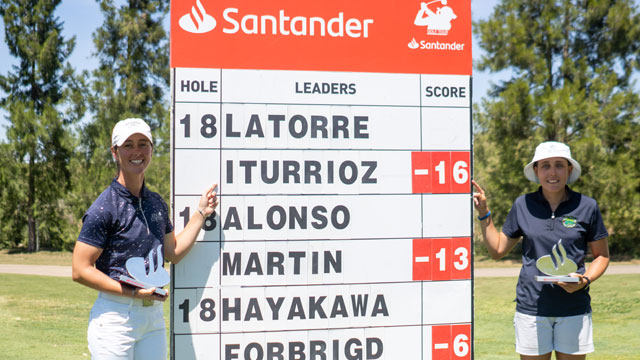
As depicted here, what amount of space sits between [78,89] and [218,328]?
2399 centimetres

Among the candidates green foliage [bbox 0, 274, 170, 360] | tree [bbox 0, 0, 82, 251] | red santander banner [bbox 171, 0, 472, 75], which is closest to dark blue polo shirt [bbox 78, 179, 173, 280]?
red santander banner [bbox 171, 0, 472, 75]

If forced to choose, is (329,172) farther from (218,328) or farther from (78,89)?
(78,89)

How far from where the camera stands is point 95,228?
300cm

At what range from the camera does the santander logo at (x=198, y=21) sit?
3.68 m

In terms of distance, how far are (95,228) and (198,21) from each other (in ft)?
4.64

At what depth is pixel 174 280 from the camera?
11.9ft

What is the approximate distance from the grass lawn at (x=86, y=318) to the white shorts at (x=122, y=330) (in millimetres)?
4448

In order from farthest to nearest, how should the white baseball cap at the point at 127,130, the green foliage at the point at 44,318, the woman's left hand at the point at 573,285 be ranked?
the green foliage at the point at 44,318 < the woman's left hand at the point at 573,285 < the white baseball cap at the point at 127,130

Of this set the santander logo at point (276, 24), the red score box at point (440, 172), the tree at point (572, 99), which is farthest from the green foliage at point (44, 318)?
the tree at point (572, 99)

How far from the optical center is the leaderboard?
3.66 m

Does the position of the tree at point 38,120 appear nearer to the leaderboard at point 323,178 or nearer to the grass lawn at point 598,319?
the grass lawn at point 598,319

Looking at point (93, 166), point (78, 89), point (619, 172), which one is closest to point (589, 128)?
point (619, 172)

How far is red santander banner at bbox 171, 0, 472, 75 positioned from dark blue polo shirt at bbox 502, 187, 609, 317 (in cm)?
107

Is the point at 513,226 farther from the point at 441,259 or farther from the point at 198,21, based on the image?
the point at 198,21
